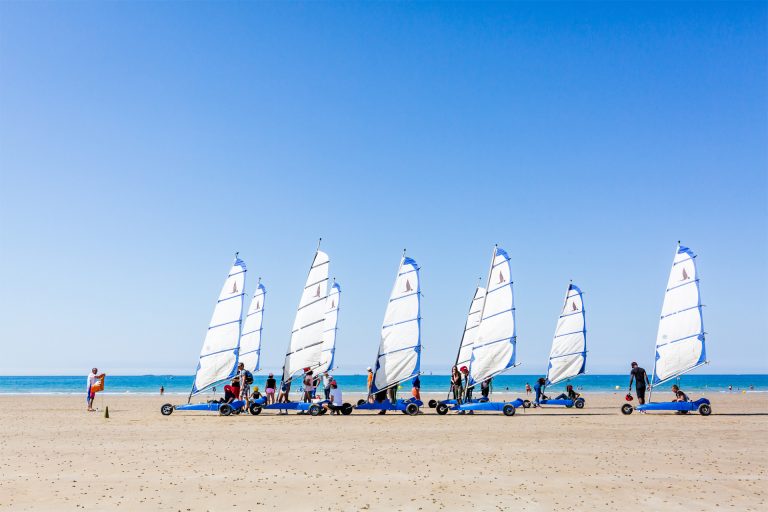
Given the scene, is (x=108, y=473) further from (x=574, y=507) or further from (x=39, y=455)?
(x=574, y=507)

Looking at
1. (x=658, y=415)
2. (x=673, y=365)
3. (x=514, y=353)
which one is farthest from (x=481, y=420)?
(x=673, y=365)

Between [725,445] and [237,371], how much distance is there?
17027 mm

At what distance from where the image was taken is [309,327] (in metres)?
26.3

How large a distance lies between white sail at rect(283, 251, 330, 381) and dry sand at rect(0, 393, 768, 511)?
670cm

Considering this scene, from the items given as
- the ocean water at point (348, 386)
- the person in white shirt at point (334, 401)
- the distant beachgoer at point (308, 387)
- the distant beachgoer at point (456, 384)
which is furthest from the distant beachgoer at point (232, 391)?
the ocean water at point (348, 386)

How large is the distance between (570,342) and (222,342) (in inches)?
637

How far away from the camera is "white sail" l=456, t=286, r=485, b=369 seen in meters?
30.1

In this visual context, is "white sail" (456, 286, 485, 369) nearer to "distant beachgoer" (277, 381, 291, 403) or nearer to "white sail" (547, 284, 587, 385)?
"white sail" (547, 284, 587, 385)

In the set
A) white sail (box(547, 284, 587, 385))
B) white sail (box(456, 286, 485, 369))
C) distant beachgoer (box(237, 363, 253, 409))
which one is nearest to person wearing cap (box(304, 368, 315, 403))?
distant beachgoer (box(237, 363, 253, 409))

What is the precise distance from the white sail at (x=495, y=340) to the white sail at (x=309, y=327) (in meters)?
6.19

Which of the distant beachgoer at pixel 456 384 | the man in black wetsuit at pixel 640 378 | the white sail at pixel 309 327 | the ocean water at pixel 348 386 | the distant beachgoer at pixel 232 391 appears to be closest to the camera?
the distant beachgoer at pixel 232 391

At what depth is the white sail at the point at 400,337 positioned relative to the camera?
80.0 feet

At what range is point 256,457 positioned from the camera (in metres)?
13.1

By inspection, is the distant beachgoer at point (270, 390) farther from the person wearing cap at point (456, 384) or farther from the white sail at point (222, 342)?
the person wearing cap at point (456, 384)
